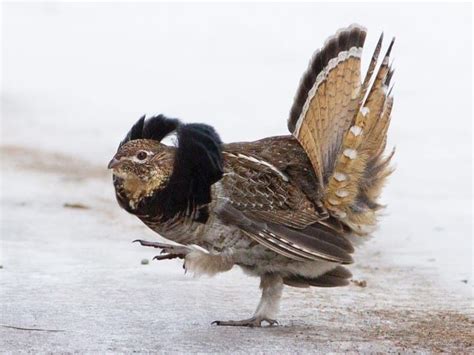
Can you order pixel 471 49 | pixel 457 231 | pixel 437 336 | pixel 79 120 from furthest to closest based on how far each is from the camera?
pixel 471 49 → pixel 79 120 → pixel 457 231 → pixel 437 336

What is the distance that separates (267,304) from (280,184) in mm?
633

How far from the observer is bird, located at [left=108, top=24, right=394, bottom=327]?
5.95 m

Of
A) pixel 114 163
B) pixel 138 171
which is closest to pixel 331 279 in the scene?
pixel 138 171

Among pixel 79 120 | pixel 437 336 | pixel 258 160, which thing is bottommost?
pixel 437 336

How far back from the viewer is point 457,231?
9.16 m

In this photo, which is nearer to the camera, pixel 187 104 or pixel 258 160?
pixel 258 160

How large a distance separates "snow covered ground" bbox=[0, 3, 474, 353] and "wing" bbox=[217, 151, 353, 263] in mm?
405

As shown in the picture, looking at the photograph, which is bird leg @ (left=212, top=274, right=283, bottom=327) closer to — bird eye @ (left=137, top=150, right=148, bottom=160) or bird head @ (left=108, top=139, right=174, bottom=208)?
bird head @ (left=108, top=139, right=174, bottom=208)

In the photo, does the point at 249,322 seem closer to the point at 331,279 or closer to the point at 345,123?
the point at 331,279

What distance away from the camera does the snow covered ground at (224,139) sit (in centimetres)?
602

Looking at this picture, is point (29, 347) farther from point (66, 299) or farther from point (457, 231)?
point (457, 231)

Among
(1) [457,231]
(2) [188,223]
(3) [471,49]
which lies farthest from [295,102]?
(3) [471,49]

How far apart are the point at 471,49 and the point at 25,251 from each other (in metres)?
9.20

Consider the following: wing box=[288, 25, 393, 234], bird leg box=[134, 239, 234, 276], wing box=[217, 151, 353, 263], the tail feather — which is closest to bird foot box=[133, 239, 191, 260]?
bird leg box=[134, 239, 234, 276]
